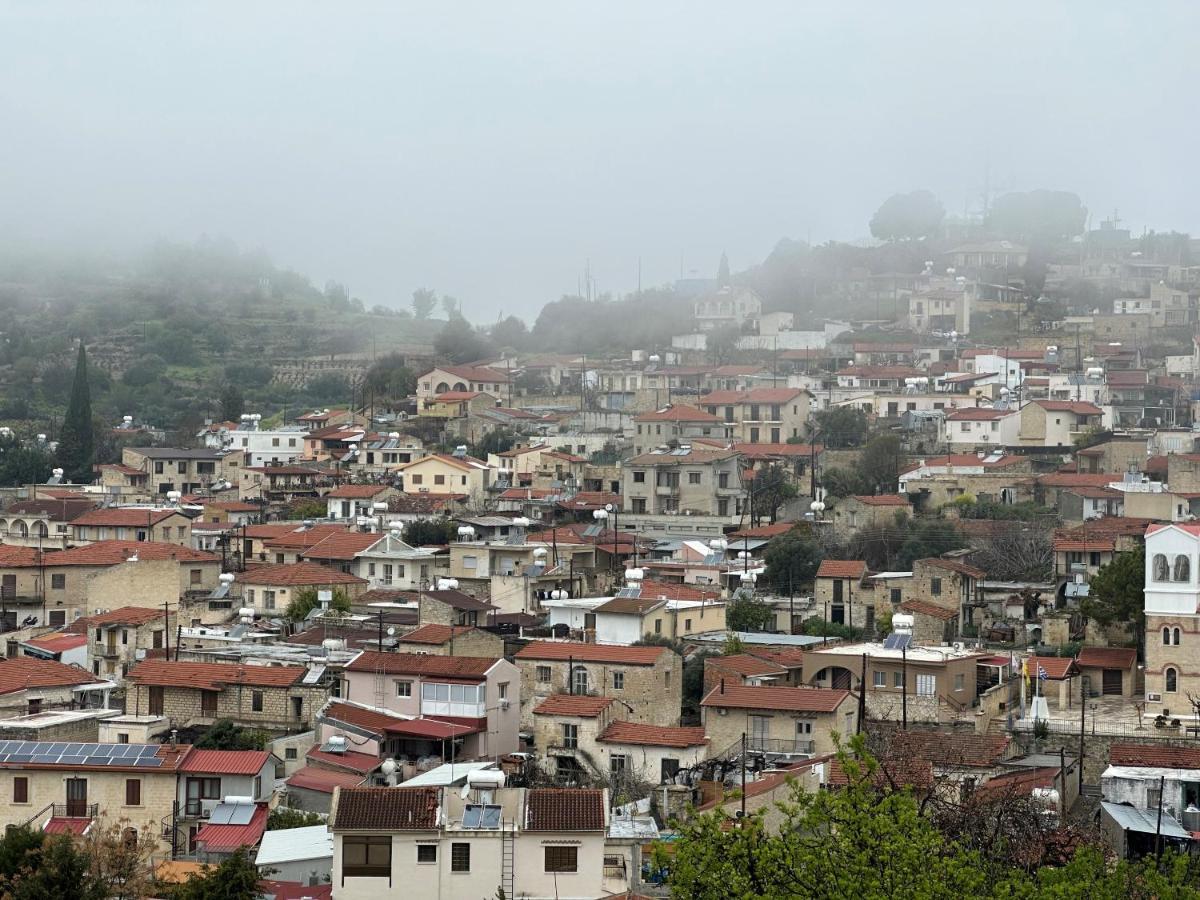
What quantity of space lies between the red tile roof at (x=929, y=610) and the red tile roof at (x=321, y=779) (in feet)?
44.0

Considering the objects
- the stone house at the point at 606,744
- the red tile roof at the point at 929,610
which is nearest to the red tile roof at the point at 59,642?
the stone house at the point at 606,744

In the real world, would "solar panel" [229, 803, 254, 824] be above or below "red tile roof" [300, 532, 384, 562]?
below

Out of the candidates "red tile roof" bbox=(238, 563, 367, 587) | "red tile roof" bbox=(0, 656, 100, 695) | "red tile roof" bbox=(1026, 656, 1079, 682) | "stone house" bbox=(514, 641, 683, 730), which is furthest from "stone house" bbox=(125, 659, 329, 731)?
"red tile roof" bbox=(1026, 656, 1079, 682)

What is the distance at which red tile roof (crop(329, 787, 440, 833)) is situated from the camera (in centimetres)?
2428

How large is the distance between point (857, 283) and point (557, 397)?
72.2ft

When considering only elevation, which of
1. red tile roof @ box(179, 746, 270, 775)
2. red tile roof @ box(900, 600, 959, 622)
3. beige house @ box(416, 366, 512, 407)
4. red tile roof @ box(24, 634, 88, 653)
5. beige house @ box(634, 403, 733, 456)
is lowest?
red tile roof @ box(24, 634, 88, 653)

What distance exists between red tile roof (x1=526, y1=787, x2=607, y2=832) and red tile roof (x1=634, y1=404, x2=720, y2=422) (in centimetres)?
3826

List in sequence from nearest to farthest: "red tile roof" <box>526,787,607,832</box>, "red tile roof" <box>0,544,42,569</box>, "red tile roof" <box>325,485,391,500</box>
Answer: "red tile roof" <box>526,787,607,832</box>
"red tile roof" <box>0,544,42,569</box>
"red tile roof" <box>325,485,391,500</box>

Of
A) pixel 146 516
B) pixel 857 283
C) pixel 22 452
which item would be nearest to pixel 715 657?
pixel 146 516

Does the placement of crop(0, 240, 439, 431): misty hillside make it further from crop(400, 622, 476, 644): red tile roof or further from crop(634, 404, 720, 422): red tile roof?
crop(400, 622, 476, 644): red tile roof

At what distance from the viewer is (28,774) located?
28750 millimetres

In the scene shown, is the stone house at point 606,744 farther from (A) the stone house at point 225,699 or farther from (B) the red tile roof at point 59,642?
(B) the red tile roof at point 59,642

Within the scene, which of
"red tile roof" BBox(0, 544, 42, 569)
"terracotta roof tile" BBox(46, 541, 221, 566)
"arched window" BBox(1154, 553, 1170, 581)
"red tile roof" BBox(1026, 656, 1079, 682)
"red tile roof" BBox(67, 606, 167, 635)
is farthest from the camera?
"terracotta roof tile" BBox(46, 541, 221, 566)

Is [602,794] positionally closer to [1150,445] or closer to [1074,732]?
[1074,732]
